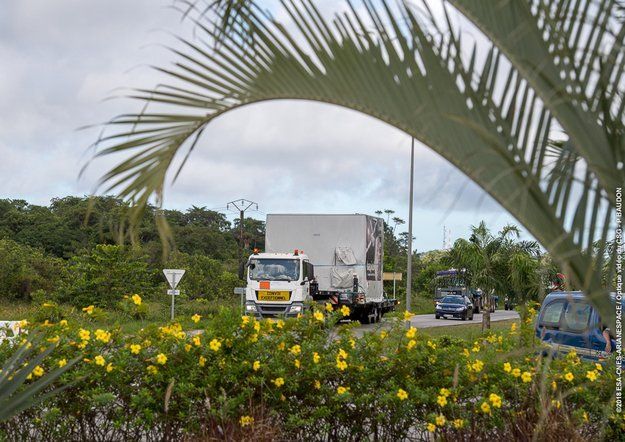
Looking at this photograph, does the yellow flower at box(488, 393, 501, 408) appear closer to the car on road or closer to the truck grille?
the truck grille

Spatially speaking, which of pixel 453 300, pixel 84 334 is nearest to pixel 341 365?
pixel 84 334

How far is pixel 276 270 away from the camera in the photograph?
2409 cm

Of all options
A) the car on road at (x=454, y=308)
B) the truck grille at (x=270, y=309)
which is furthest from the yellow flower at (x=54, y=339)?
the car on road at (x=454, y=308)

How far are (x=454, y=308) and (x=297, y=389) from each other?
41005 mm

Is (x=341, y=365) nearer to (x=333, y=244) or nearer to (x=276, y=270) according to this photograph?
(x=276, y=270)

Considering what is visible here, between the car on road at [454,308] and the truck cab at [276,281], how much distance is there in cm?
2233

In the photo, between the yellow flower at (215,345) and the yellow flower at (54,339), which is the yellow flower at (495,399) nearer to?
the yellow flower at (215,345)

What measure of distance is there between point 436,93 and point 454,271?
76.1 ft

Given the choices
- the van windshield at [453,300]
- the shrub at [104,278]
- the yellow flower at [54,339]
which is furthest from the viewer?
the van windshield at [453,300]

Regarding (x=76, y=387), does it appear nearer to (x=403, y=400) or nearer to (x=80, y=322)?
(x=80, y=322)

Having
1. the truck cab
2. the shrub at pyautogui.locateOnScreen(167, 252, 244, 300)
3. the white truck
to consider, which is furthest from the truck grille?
the shrub at pyautogui.locateOnScreen(167, 252, 244, 300)

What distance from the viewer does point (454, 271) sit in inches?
998

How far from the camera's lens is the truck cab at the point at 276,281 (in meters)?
23.9

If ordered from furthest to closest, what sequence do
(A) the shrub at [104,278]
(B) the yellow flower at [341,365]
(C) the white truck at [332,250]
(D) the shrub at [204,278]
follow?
(D) the shrub at [204,278]
(A) the shrub at [104,278]
(C) the white truck at [332,250]
(B) the yellow flower at [341,365]
